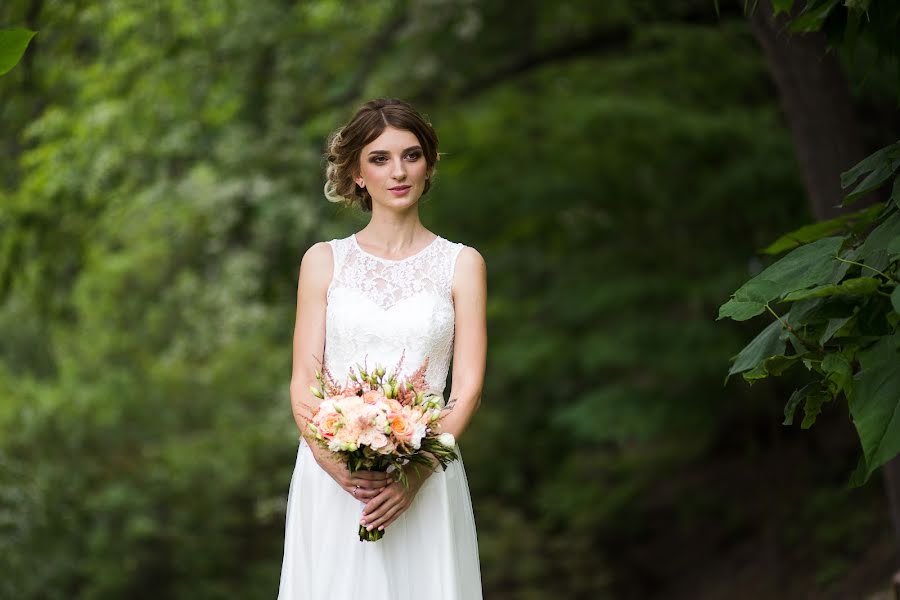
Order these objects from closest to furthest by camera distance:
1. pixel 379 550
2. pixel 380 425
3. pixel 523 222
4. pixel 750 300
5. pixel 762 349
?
pixel 750 300 < pixel 762 349 < pixel 380 425 < pixel 379 550 < pixel 523 222


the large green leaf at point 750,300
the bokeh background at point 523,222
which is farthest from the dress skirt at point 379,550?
the bokeh background at point 523,222

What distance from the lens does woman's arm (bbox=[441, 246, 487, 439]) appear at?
138 inches

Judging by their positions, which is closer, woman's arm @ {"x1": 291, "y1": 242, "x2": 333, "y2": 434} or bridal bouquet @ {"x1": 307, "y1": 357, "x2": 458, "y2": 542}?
bridal bouquet @ {"x1": 307, "y1": 357, "x2": 458, "y2": 542}

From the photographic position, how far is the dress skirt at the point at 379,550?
352cm

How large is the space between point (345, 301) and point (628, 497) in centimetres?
712

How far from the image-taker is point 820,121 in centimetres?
477

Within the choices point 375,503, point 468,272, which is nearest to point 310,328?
point 468,272

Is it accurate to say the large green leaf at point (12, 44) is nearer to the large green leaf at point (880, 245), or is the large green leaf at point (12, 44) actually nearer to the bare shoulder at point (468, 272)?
the bare shoulder at point (468, 272)

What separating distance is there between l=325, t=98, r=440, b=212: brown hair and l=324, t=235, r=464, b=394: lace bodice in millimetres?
256

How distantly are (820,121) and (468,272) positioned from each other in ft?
6.53

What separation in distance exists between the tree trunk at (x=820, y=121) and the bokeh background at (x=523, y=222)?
1.77m

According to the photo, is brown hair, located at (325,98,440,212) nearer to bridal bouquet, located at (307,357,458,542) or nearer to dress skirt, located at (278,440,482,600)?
bridal bouquet, located at (307,357,458,542)

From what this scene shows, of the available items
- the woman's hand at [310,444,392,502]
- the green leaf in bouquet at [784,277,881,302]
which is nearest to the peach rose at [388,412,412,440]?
the woman's hand at [310,444,392,502]

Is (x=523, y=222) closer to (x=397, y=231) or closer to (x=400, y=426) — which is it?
(x=397, y=231)
